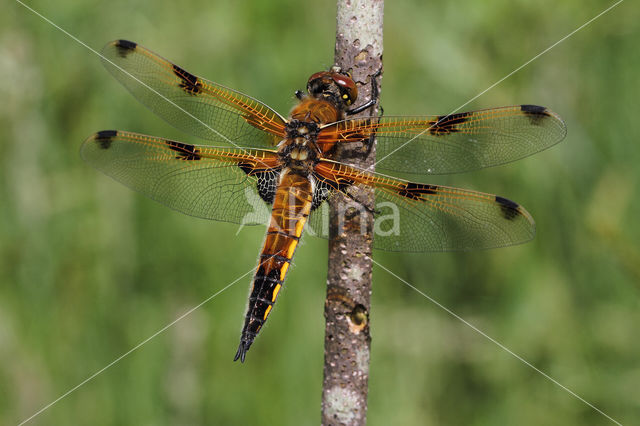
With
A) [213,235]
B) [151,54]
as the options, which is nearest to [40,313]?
[213,235]

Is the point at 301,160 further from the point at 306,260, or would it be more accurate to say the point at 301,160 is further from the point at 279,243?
the point at 306,260

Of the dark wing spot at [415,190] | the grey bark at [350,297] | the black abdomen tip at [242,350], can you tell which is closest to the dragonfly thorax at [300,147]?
the dark wing spot at [415,190]

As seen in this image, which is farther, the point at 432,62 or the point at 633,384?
the point at 432,62

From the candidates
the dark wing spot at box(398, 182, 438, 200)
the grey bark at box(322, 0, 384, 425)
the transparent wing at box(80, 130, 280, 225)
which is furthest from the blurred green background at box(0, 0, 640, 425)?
the grey bark at box(322, 0, 384, 425)

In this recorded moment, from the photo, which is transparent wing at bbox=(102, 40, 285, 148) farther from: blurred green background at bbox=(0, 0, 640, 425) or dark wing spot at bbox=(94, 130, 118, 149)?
blurred green background at bbox=(0, 0, 640, 425)

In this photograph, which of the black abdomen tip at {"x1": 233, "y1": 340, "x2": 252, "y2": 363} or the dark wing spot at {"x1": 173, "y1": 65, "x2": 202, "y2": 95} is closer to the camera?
the black abdomen tip at {"x1": 233, "y1": 340, "x2": 252, "y2": 363}

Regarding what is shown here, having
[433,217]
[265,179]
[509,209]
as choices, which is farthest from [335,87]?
[509,209]

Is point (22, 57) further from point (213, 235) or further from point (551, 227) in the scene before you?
point (551, 227)
